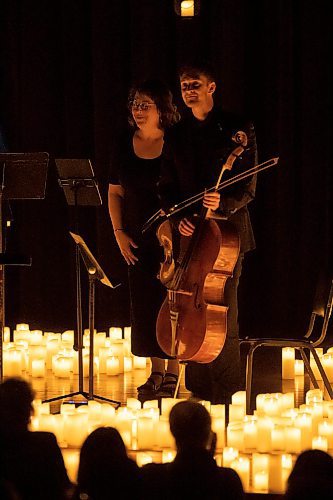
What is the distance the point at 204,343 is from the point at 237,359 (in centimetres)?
43

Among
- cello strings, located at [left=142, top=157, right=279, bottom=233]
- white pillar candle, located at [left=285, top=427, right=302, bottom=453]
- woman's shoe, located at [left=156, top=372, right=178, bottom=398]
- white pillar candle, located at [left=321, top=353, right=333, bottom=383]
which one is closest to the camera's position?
white pillar candle, located at [left=285, top=427, right=302, bottom=453]

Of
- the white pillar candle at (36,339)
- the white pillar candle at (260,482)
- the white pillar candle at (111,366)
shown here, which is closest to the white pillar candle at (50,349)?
the white pillar candle at (36,339)

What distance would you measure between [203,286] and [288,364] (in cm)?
133

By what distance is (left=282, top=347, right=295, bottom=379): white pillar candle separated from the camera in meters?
5.61

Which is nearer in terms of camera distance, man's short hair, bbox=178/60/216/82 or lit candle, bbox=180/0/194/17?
man's short hair, bbox=178/60/216/82

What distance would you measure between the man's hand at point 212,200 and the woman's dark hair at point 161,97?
605mm

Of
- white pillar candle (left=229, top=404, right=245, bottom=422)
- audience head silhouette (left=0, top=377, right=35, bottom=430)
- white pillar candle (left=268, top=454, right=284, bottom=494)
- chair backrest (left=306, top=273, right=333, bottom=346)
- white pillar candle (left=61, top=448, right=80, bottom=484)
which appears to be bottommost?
white pillar candle (left=268, top=454, right=284, bottom=494)

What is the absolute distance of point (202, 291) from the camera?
448 cm

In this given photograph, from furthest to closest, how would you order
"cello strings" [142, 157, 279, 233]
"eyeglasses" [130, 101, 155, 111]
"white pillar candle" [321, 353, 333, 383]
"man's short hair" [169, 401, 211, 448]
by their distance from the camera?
"white pillar candle" [321, 353, 333, 383] < "eyeglasses" [130, 101, 155, 111] < "cello strings" [142, 157, 279, 233] < "man's short hair" [169, 401, 211, 448]

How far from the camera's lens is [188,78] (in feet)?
15.3

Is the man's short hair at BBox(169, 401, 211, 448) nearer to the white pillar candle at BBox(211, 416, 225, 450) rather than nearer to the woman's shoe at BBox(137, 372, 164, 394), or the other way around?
the white pillar candle at BBox(211, 416, 225, 450)

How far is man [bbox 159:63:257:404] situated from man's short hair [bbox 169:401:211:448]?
6.25 feet

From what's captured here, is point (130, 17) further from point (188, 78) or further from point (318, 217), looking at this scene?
point (188, 78)

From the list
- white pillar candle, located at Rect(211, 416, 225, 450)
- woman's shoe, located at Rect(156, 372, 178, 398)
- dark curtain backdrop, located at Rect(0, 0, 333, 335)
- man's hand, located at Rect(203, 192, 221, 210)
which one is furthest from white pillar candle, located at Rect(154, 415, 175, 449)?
dark curtain backdrop, located at Rect(0, 0, 333, 335)
